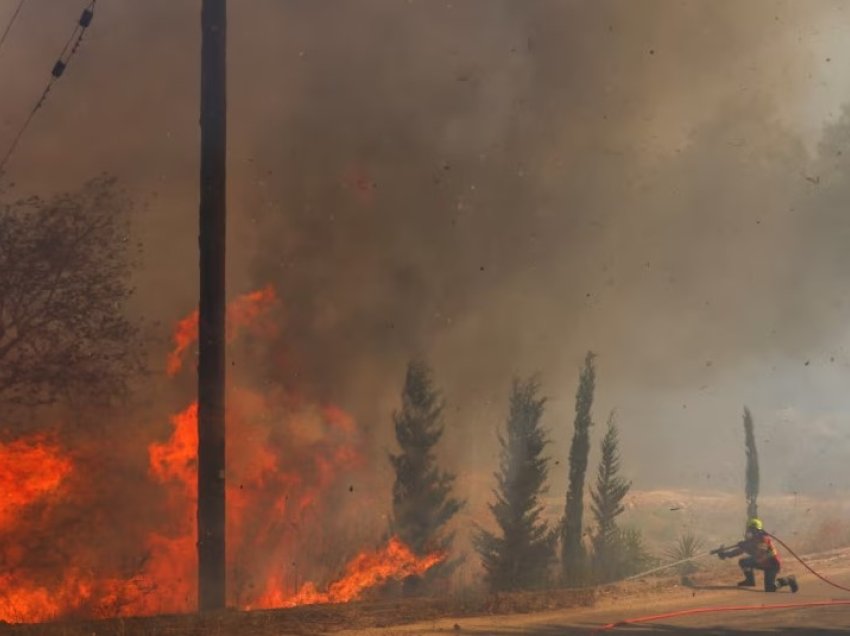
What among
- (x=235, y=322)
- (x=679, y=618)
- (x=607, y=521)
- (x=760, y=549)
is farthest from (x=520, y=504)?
(x=679, y=618)

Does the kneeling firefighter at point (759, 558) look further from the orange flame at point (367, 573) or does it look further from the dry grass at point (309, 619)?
the orange flame at point (367, 573)

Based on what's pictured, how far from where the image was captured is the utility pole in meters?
12.6

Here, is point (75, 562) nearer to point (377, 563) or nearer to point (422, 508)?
point (377, 563)

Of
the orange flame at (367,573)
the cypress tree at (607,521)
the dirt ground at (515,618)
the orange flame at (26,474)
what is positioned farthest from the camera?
the cypress tree at (607,521)

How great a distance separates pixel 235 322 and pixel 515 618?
9.76 m

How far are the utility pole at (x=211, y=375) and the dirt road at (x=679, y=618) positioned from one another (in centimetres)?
356

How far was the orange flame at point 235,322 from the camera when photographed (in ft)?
57.8

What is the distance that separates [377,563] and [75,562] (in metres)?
5.53

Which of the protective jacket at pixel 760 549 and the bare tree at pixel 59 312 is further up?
the bare tree at pixel 59 312

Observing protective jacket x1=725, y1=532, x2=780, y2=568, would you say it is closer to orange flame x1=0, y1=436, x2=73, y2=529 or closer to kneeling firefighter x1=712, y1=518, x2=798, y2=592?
kneeling firefighter x1=712, y1=518, x2=798, y2=592

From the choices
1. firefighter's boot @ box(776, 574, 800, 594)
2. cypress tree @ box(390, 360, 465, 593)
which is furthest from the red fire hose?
cypress tree @ box(390, 360, 465, 593)

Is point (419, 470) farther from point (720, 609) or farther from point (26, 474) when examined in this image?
point (720, 609)

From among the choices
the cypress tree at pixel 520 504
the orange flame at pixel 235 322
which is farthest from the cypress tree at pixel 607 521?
the orange flame at pixel 235 322

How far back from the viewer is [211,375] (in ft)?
41.5
